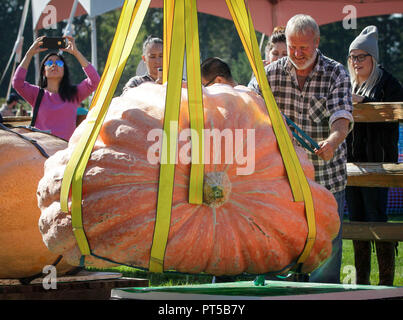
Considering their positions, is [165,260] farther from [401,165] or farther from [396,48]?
[396,48]

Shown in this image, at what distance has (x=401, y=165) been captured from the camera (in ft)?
18.5

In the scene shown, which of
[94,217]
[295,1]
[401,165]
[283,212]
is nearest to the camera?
[94,217]

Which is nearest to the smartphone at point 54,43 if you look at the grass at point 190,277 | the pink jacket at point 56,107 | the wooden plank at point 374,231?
the pink jacket at point 56,107

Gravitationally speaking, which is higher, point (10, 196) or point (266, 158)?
point (266, 158)

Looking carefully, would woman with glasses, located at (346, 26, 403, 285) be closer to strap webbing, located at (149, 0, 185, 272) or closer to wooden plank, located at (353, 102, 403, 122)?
wooden plank, located at (353, 102, 403, 122)

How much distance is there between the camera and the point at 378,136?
597 centimetres

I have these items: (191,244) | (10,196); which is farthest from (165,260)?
(10,196)

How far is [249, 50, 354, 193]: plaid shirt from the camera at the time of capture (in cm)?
448

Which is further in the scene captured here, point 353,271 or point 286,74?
point 353,271

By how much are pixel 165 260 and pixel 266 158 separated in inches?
24.1

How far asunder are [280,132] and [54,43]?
14.9 ft

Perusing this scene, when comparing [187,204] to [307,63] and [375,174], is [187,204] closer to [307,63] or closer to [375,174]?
[307,63]

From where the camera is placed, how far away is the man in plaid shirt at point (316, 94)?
4.31m
